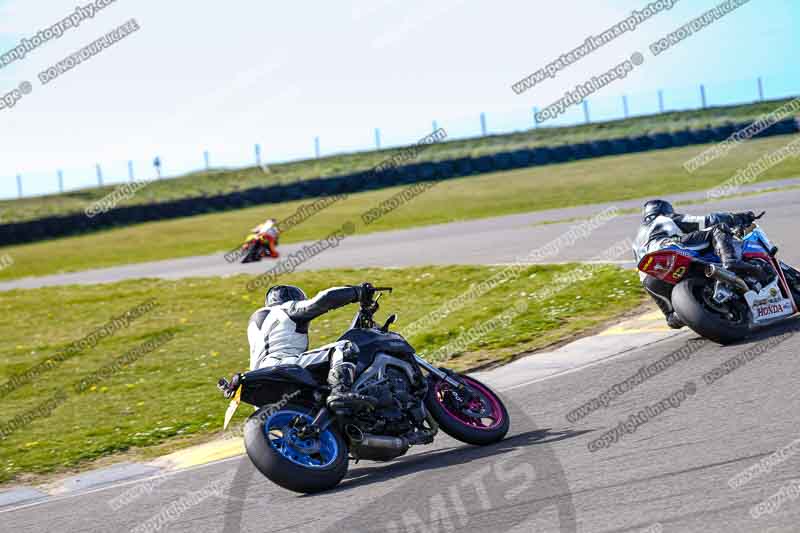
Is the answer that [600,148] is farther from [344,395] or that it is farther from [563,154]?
[344,395]

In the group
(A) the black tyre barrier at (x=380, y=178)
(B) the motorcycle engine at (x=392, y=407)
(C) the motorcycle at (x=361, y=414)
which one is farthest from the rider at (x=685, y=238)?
(A) the black tyre barrier at (x=380, y=178)

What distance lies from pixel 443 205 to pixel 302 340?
112 feet

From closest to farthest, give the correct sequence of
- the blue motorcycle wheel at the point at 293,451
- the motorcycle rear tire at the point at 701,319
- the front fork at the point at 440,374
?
A: the blue motorcycle wheel at the point at 293,451, the front fork at the point at 440,374, the motorcycle rear tire at the point at 701,319

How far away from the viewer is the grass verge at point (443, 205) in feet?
123

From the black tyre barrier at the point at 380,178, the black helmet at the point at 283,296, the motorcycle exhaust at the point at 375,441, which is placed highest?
the black tyre barrier at the point at 380,178

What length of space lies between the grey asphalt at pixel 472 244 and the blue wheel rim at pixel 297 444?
9137 mm

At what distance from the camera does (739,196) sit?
28.0 meters

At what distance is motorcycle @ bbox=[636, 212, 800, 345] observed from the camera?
10.7 meters

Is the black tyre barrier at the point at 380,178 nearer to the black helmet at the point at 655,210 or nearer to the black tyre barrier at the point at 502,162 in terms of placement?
the black tyre barrier at the point at 502,162

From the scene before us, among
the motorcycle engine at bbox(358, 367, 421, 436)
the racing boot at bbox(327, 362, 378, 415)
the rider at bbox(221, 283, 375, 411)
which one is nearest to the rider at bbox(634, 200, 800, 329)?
the motorcycle engine at bbox(358, 367, 421, 436)

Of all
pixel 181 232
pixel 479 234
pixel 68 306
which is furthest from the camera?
pixel 181 232

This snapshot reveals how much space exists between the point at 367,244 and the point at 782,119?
27.5 meters

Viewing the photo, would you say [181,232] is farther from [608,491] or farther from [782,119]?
[608,491]

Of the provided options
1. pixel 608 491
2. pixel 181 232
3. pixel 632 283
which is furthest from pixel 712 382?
pixel 181 232
